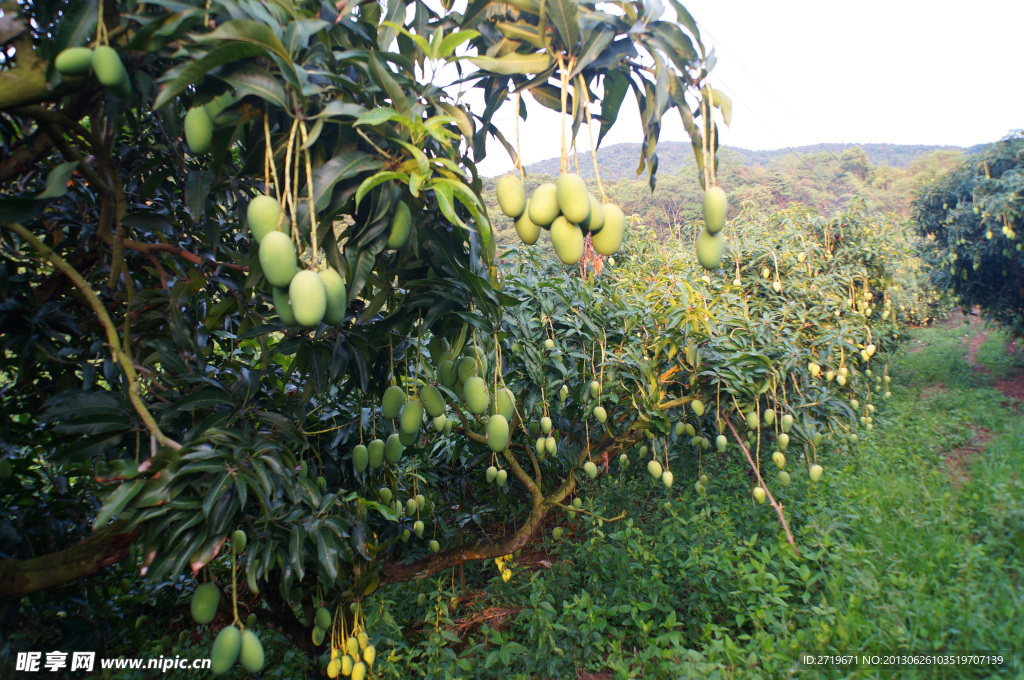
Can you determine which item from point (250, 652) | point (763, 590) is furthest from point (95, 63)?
point (763, 590)

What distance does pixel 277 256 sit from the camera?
0.69 meters

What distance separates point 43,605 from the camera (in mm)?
1608

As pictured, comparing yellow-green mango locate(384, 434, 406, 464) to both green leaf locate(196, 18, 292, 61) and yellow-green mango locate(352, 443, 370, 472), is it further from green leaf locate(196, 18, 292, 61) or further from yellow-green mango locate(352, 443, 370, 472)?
green leaf locate(196, 18, 292, 61)

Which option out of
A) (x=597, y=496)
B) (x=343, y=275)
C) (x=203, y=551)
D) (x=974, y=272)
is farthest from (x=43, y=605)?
(x=974, y=272)

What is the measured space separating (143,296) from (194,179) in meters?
0.44

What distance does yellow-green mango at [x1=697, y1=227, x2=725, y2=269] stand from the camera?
810mm

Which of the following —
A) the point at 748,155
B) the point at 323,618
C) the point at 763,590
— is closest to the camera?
the point at 323,618

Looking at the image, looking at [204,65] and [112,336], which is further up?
[204,65]

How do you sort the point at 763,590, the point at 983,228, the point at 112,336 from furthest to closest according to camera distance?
the point at 983,228
the point at 763,590
the point at 112,336

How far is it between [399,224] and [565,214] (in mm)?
246

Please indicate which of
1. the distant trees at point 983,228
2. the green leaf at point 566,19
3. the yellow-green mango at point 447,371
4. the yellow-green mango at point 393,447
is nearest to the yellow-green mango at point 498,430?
the yellow-green mango at point 447,371

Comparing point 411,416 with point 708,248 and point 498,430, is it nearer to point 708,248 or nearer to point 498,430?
point 498,430

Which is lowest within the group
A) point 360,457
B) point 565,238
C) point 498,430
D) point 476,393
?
point 360,457

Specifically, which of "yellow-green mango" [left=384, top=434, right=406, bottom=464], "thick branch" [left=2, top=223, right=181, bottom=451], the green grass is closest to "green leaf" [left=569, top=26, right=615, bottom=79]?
"thick branch" [left=2, top=223, right=181, bottom=451]
